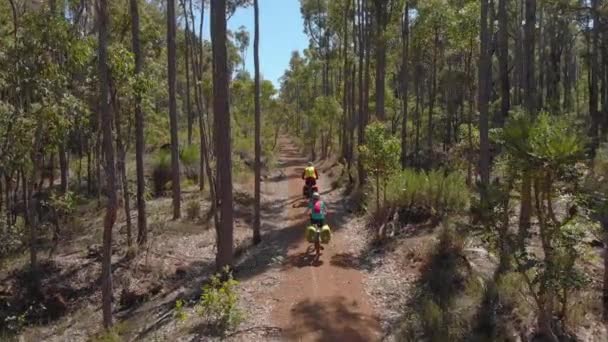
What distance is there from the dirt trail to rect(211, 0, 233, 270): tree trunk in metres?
1.68

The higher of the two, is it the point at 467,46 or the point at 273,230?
the point at 467,46

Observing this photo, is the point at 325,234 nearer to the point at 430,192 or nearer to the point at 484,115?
the point at 430,192

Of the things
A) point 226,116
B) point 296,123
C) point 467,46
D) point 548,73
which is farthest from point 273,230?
point 296,123

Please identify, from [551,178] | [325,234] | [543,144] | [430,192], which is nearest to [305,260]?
[325,234]

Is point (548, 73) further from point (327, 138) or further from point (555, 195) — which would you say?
point (555, 195)

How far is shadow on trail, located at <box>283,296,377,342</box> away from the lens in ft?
32.7

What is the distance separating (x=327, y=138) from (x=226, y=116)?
26354 millimetres

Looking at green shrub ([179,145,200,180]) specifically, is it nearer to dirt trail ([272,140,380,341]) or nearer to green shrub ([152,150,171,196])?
green shrub ([152,150,171,196])

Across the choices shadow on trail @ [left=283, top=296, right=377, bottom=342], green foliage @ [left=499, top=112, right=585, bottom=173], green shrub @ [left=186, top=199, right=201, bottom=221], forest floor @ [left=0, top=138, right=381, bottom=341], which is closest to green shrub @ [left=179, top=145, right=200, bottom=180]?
forest floor @ [left=0, top=138, right=381, bottom=341]

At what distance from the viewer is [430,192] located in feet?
52.4

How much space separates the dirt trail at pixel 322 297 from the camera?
1011 cm

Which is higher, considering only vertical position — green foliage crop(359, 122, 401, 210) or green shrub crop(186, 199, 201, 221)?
green foliage crop(359, 122, 401, 210)

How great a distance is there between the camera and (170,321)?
11641mm

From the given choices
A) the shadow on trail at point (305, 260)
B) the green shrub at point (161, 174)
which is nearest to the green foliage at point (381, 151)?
the shadow on trail at point (305, 260)
